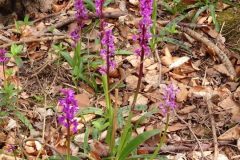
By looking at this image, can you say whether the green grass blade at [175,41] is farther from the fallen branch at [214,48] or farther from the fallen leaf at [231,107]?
the fallen leaf at [231,107]

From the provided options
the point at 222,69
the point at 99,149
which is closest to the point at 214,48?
the point at 222,69

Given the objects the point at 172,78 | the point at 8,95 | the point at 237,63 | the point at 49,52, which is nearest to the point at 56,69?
the point at 49,52

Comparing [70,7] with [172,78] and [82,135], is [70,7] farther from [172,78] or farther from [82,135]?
[82,135]

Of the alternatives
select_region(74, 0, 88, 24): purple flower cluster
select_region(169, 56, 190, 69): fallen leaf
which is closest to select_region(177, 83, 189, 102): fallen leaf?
select_region(169, 56, 190, 69): fallen leaf

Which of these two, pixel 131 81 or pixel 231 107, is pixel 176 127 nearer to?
pixel 231 107

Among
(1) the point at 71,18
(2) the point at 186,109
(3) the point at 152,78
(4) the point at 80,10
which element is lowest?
(2) the point at 186,109
